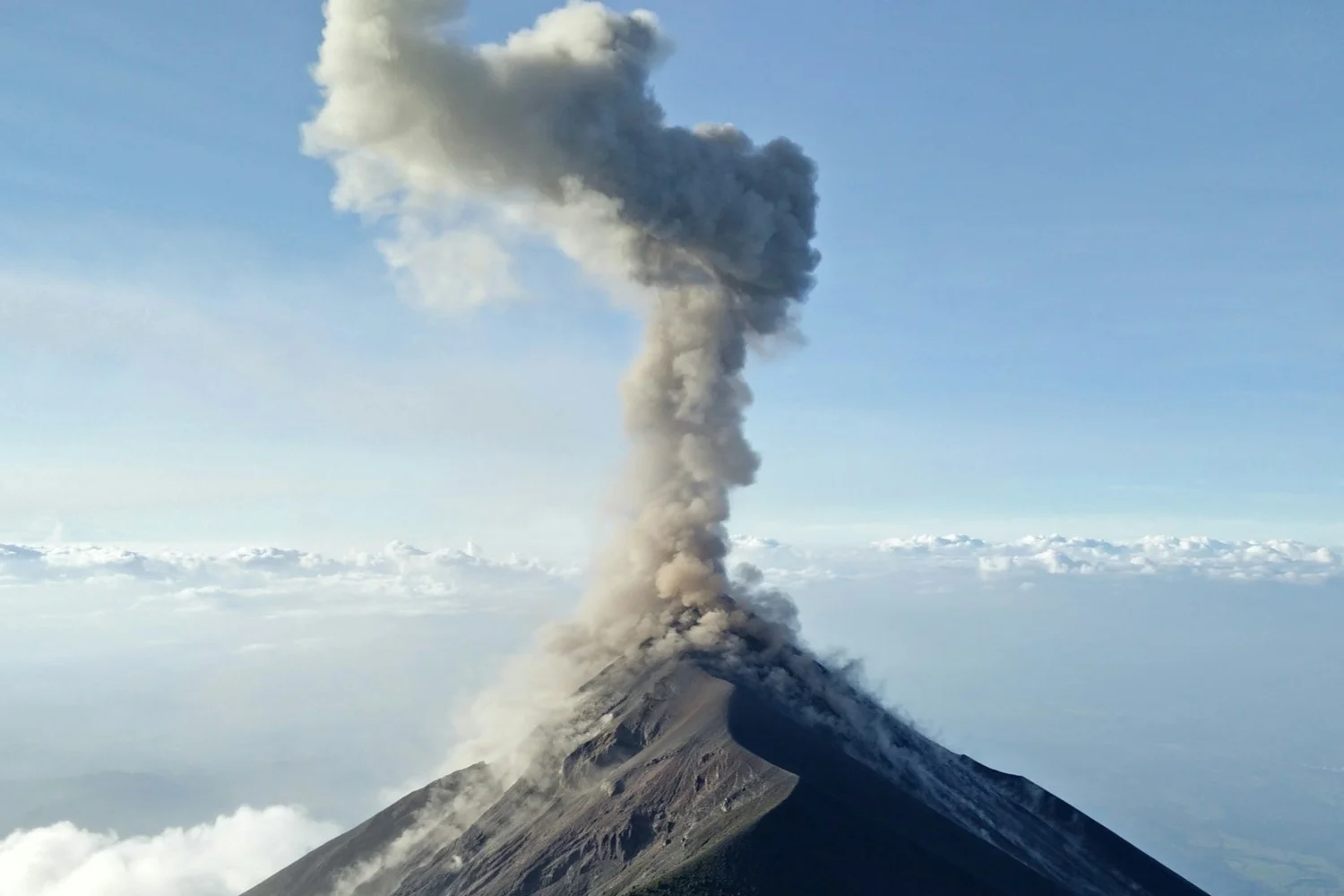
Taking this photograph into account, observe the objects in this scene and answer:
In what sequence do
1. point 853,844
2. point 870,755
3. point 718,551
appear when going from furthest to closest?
1. point 718,551
2. point 870,755
3. point 853,844

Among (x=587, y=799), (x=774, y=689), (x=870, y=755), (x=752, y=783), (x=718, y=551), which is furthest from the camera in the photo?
(x=718, y=551)

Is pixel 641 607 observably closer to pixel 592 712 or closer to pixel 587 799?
pixel 592 712

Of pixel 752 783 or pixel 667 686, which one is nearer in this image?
pixel 752 783

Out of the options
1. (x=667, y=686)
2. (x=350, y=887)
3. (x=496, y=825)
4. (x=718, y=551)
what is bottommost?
(x=350, y=887)

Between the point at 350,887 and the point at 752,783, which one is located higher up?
the point at 752,783

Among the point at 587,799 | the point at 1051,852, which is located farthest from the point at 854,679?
the point at 587,799

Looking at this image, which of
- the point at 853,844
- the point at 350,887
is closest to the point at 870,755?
the point at 853,844
